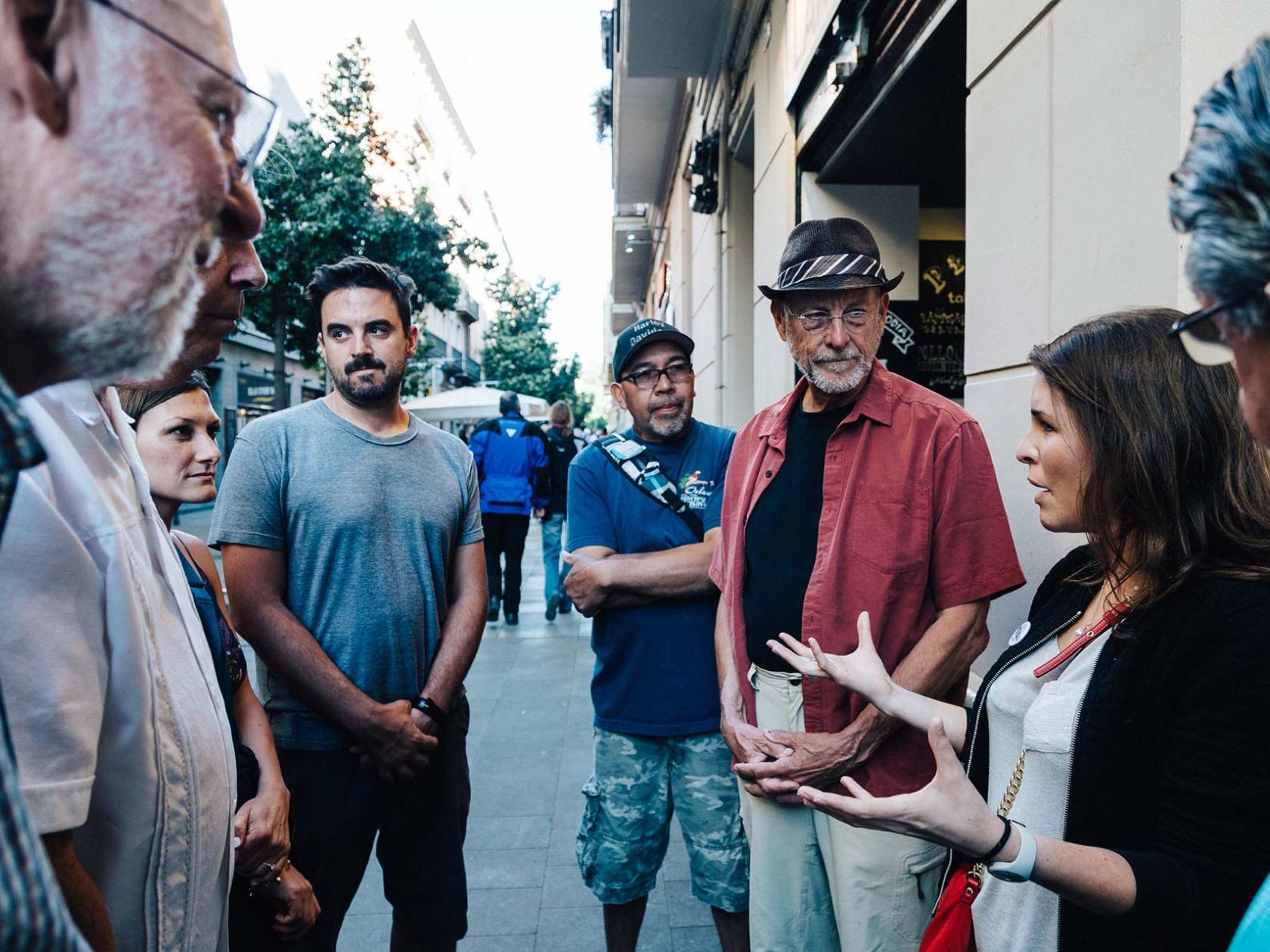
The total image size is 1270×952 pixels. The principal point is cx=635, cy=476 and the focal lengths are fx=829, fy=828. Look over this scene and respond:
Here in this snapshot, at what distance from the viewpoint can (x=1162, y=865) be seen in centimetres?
124

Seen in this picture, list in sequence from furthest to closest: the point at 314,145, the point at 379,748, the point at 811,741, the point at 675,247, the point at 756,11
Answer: the point at 675,247
the point at 314,145
the point at 756,11
the point at 379,748
the point at 811,741

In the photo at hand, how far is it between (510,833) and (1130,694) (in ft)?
10.8

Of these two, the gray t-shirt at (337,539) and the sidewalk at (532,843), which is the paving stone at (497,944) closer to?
the sidewalk at (532,843)

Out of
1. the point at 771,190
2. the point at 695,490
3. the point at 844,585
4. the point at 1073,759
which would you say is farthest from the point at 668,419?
the point at 771,190

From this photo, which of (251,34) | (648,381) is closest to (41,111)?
(251,34)

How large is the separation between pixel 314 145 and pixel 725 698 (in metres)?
10.7

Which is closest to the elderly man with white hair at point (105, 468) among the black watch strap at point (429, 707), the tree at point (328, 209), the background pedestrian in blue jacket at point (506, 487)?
the black watch strap at point (429, 707)

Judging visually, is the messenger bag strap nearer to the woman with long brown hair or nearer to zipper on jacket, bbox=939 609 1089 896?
zipper on jacket, bbox=939 609 1089 896

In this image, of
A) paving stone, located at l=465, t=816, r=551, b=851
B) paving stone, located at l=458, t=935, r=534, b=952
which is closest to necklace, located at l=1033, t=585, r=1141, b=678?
paving stone, located at l=458, t=935, r=534, b=952

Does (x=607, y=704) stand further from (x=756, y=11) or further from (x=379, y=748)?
(x=756, y=11)

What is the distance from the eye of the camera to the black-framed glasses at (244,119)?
748 mm

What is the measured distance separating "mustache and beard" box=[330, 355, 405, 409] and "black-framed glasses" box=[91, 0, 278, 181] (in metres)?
1.49

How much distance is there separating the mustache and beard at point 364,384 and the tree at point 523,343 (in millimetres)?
35700

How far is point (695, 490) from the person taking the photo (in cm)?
297
